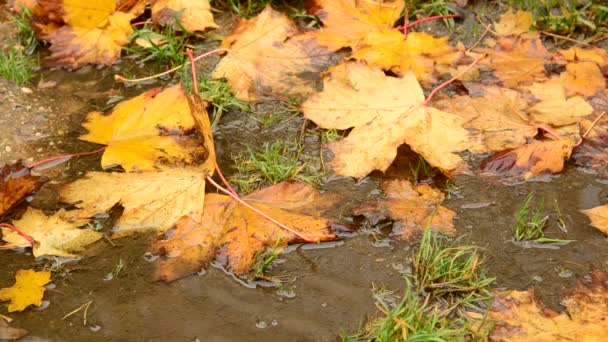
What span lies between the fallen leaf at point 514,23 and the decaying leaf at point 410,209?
1140 mm

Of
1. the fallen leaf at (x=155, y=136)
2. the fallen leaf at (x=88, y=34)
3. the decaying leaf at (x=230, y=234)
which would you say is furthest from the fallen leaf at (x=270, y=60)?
the decaying leaf at (x=230, y=234)

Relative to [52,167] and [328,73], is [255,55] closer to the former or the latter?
[328,73]

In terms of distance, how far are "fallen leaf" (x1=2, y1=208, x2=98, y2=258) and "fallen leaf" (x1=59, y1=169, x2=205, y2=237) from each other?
0.05m

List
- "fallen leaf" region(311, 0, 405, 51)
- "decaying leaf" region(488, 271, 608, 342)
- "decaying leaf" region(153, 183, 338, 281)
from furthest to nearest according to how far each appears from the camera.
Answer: "fallen leaf" region(311, 0, 405, 51), "decaying leaf" region(153, 183, 338, 281), "decaying leaf" region(488, 271, 608, 342)

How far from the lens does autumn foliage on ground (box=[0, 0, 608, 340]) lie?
86.9 inches

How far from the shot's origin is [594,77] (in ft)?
9.35

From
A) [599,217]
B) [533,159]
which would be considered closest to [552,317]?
[599,217]

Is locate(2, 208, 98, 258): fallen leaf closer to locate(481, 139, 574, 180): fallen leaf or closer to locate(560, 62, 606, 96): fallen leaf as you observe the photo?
locate(481, 139, 574, 180): fallen leaf

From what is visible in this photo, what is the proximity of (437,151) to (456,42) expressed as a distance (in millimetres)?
976

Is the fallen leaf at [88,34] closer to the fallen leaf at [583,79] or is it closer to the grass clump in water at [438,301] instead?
the grass clump in water at [438,301]

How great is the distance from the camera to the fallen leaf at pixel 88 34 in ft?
10.0

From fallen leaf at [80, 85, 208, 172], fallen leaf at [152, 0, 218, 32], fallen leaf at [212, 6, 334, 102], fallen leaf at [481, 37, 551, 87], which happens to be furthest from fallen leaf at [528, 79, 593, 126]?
fallen leaf at [152, 0, 218, 32]

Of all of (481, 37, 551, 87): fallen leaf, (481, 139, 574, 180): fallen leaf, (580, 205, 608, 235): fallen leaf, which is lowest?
(580, 205, 608, 235): fallen leaf

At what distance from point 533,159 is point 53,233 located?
1783mm
